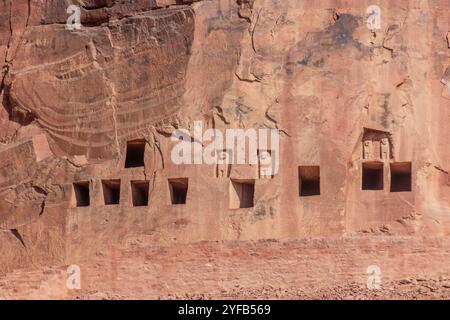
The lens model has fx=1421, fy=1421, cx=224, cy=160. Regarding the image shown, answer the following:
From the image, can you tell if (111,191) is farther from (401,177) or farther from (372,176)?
(401,177)

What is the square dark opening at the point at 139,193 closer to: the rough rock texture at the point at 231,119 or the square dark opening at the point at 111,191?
the rough rock texture at the point at 231,119

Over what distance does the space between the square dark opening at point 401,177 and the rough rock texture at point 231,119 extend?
0.34ft

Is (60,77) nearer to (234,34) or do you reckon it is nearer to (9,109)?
(9,109)

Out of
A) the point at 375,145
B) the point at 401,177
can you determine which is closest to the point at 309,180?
the point at 375,145

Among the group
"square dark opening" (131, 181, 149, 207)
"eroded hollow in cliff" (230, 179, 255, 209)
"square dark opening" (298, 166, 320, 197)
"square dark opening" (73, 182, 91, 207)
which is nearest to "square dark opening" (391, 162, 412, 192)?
"square dark opening" (298, 166, 320, 197)

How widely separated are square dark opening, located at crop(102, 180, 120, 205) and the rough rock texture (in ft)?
0.52

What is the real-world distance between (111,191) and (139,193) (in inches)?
35.2

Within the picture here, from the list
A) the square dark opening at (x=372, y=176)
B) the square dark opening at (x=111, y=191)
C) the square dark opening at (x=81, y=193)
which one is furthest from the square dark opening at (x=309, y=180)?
the square dark opening at (x=81, y=193)

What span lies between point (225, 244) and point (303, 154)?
143 inches

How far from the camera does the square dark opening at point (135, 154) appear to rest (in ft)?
124

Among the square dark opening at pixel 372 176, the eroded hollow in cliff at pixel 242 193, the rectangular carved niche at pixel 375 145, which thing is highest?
the rectangular carved niche at pixel 375 145

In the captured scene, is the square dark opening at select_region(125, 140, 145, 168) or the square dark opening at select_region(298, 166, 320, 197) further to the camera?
the square dark opening at select_region(125, 140, 145, 168)

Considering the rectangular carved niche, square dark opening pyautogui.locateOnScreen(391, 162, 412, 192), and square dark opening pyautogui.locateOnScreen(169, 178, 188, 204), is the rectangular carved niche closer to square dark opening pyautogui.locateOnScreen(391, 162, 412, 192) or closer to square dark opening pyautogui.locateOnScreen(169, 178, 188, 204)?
square dark opening pyautogui.locateOnScreen(391, 162, 412, 192)

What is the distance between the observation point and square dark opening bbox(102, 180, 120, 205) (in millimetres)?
37719
